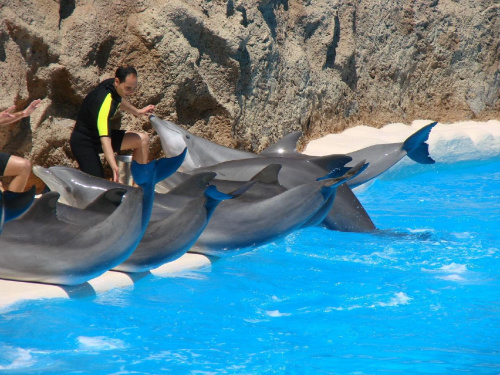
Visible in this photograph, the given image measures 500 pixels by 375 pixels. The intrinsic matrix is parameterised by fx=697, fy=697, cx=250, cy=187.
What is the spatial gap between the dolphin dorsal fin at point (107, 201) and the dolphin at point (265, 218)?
2.21 feet

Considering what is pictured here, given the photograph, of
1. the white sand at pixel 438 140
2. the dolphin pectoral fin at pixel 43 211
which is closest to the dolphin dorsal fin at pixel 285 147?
the white sand at pixel 438 140

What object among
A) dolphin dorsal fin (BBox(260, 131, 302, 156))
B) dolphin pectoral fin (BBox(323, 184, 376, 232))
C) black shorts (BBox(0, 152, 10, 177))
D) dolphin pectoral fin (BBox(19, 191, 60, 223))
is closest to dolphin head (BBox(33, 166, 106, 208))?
black shorts (BBox(0, 152, 10, 177))

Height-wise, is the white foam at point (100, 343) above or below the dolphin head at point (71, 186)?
below

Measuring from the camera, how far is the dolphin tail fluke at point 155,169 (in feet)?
12.2

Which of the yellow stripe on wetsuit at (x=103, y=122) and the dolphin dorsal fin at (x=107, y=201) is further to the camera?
the yellow stripe on wetsuit at (x=103, y=122)

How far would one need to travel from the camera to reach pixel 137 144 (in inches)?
277

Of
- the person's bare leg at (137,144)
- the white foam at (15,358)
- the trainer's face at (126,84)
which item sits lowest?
the white foam at (15,358)

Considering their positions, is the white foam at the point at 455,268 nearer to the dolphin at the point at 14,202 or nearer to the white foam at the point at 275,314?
the white foam at the point at 275,314

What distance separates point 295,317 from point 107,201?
168 centimetres

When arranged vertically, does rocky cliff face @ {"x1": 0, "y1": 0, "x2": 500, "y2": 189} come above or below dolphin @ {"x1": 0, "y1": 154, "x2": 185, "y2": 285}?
above

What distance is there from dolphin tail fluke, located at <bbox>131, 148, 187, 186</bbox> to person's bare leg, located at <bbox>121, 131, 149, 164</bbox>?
315 centimetres

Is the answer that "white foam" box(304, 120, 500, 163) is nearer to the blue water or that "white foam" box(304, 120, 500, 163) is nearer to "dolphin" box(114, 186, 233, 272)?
the blue water

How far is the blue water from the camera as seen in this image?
3592 millimetres

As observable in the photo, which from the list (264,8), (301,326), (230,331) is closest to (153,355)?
(230,331)
